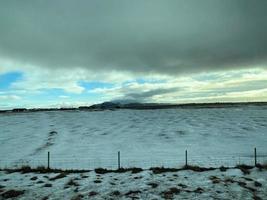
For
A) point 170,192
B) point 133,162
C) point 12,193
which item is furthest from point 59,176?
point 133,162

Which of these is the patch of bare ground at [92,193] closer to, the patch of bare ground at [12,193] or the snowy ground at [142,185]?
the snowy ground at [142,185]

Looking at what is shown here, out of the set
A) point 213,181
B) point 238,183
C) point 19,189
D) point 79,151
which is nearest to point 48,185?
point 19,189

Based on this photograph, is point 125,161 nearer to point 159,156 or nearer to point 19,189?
point 159,156

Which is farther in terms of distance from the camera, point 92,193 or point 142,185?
point 142,185

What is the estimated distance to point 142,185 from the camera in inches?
430

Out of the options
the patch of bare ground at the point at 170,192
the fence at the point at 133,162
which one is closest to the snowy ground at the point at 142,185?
the patch of bare ground at the point at 170,192

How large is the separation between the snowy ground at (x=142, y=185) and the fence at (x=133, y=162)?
3.55m

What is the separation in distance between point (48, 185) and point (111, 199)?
11.3 feet

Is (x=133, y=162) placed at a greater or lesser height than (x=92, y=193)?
lesser

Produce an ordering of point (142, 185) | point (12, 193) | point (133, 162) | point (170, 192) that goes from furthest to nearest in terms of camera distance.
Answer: point (133, 162)
point (142, 185)
point (12, 193)
point (170, 192)

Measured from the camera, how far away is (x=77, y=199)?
956 cm

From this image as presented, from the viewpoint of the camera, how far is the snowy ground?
9.79 meters

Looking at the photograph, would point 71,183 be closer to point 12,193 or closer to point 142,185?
point 12,193

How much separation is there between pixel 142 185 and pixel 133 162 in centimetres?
670
